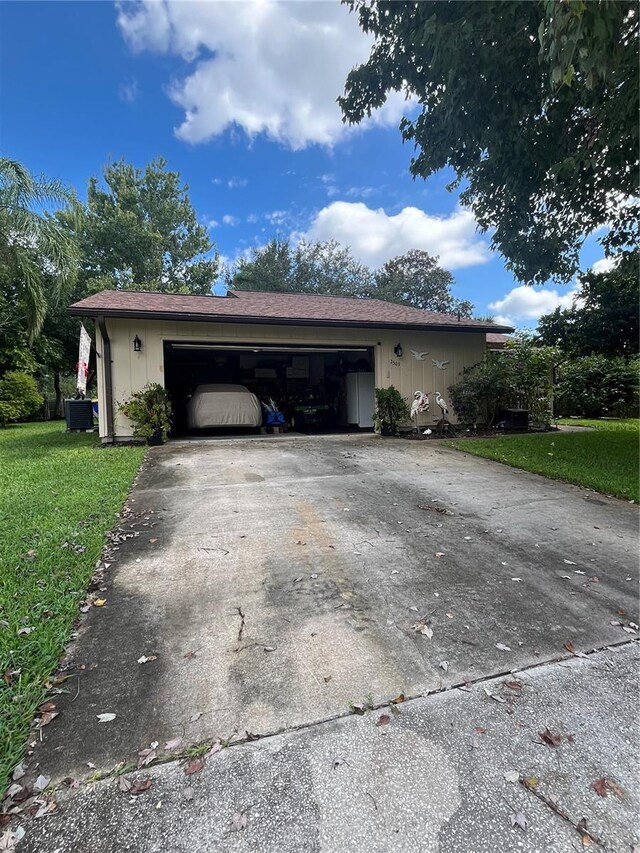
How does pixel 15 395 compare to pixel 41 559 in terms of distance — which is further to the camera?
pixel 15 395

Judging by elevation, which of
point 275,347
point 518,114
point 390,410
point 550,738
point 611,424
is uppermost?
point 518,114

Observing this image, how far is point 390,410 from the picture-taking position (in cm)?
1020

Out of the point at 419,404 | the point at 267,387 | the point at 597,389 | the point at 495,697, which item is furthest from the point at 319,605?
the point at 597,389

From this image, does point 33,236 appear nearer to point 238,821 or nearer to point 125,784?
point 125,784

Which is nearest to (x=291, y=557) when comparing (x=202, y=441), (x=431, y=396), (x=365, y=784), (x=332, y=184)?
(x=365, y=784)

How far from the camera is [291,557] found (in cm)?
328

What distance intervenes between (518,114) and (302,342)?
5988 mm

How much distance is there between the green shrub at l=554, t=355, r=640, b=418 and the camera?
50.0 ft

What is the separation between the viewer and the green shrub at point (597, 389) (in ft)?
50.0

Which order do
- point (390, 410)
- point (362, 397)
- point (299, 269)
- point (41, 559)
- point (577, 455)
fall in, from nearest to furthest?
point (41, 559)
point (577, 455)
point (390, 410)
point (362, 397)
point (299, 269)

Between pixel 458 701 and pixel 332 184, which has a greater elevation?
pixel 332 184

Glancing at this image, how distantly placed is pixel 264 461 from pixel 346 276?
23.7 metres

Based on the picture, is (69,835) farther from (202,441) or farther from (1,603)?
(202,441)

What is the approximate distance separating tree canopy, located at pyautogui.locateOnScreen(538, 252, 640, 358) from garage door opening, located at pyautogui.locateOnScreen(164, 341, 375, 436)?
450cm
